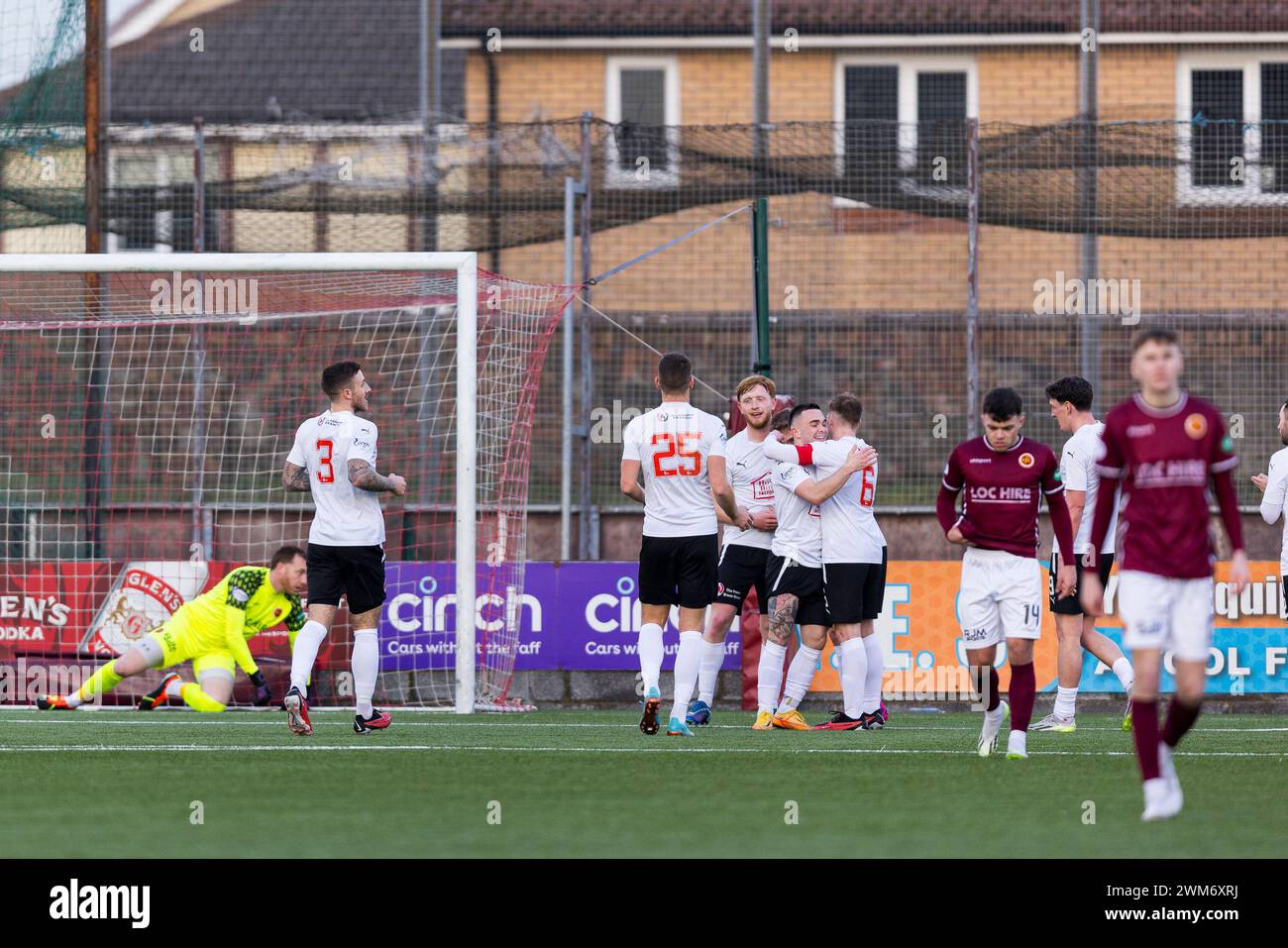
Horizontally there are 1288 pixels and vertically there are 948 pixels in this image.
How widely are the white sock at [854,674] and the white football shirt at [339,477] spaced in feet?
9.69

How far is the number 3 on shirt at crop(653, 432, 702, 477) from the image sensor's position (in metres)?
10.0

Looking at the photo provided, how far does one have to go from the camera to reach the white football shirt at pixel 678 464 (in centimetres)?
1005

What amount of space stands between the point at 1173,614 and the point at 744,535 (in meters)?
5.08

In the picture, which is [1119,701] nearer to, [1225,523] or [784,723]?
[784,723]

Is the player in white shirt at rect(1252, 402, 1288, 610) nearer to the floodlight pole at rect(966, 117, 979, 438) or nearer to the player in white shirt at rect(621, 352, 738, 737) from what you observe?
the floodlight pole at rect(966, 117, 979, 438)

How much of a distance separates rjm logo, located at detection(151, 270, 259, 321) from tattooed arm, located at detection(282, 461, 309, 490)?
4.46m

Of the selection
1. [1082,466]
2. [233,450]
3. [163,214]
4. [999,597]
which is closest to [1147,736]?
[999,597]

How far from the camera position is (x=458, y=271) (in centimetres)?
1205

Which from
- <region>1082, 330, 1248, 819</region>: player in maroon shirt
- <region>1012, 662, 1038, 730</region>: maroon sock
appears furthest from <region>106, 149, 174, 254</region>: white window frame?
<region>1082, 330, 1248, 819</region>: player in maroon shirt

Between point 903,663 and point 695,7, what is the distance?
12.0 metres

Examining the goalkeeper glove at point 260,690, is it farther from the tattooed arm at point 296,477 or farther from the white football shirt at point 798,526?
the white football shirt at point 798,526
